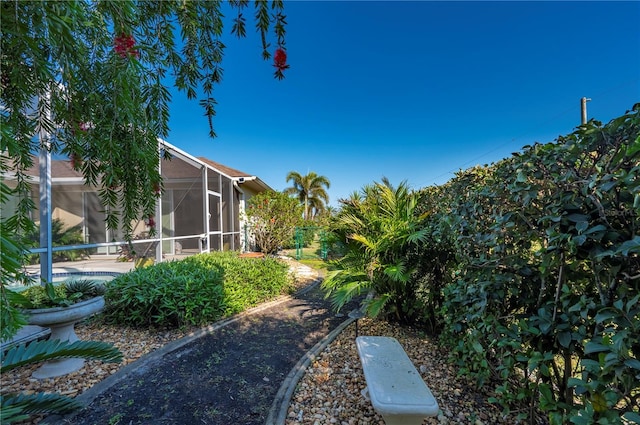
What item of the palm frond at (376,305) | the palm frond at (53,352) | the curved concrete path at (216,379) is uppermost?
the palm frond at (53,352)

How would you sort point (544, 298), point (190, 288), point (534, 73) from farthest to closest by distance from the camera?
point (534, 73) < point (190, 288) < point (544, 298)

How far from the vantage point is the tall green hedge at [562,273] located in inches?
45.3

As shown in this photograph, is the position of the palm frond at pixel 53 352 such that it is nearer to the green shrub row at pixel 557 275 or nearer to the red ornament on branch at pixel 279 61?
the red ornament on branch at pixel 279 61

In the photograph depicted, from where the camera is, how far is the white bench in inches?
65.2

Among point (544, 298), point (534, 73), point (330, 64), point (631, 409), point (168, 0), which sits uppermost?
point (330, 64)

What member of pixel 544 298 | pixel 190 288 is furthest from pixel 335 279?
pixel 544 298

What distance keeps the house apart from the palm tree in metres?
13.1

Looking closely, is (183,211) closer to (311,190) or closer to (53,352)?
(53,352)

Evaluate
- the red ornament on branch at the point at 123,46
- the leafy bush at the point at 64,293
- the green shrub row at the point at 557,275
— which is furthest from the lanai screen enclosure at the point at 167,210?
the green shrub row at the point at 557,275

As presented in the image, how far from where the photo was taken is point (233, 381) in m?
2.57

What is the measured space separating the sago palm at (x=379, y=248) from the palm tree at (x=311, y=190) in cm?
2039

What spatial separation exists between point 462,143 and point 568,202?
16.9 meters

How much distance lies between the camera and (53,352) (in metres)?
1.95

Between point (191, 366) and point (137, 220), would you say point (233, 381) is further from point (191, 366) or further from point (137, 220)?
point (137, 220)
